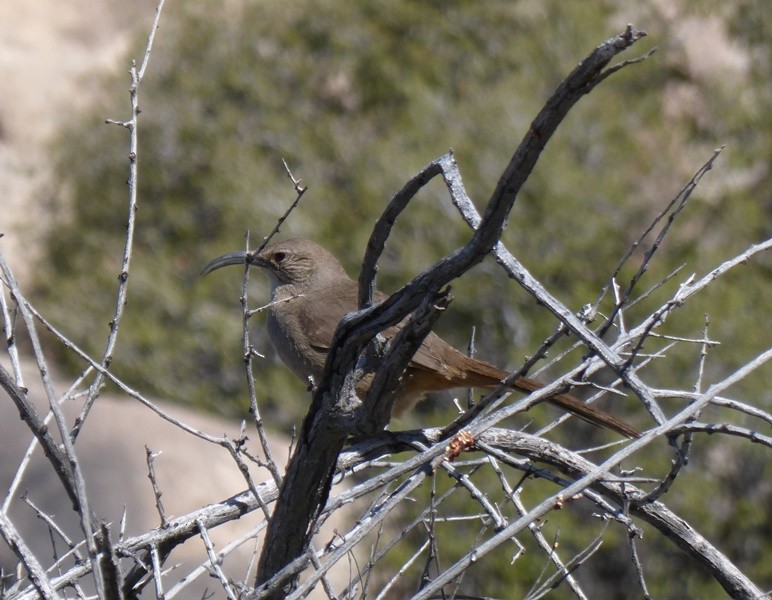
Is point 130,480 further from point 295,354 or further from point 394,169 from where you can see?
point 394,169

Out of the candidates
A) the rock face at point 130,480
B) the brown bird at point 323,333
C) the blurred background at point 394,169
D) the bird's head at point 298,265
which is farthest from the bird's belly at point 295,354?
the blurred background at point 394,169

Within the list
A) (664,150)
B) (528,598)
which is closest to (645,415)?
(664,150)

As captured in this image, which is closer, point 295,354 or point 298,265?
point 295,354

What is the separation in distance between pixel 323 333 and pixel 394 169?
6.44 m

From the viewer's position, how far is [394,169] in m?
11.2

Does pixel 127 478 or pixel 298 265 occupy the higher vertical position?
pixel 127 478

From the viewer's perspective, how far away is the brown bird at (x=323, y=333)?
4396 mm

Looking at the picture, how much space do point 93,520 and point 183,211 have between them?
1106 centimetres

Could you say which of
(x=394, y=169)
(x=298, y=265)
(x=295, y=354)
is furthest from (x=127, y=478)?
(x=394, y=169)

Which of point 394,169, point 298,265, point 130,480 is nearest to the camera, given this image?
point 298,265

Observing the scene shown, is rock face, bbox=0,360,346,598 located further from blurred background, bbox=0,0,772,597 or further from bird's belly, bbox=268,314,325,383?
blurred background, bbox=0,0,772,597

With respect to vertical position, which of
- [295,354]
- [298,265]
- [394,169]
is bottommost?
[295,354]

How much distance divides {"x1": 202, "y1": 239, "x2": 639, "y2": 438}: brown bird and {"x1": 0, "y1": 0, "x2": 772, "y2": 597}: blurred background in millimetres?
3658

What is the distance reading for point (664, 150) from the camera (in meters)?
12.3
